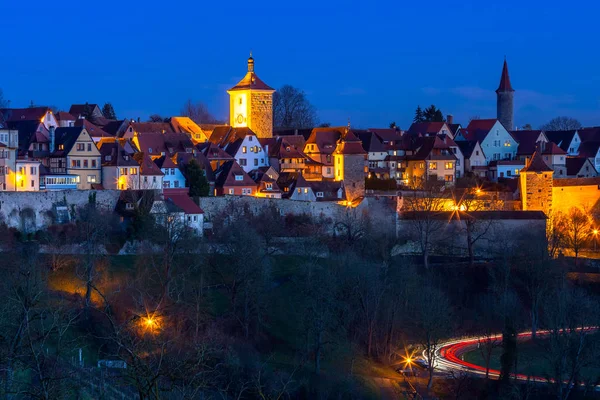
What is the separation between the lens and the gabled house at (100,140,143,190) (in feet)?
160

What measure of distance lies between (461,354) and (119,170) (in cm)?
2017

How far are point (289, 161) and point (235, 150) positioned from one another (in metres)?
3.04

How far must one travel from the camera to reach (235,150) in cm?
5597

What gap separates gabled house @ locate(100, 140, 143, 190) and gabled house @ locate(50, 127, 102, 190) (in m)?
0.36

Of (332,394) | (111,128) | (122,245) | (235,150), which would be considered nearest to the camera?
(332,394)

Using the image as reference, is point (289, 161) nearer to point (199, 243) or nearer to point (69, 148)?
point (69, 148)

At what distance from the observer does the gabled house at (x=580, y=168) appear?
5959cm

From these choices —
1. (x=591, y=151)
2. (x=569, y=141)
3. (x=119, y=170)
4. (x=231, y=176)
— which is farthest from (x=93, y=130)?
(x=591, y=151)

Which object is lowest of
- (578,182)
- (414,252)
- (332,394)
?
(332,394)

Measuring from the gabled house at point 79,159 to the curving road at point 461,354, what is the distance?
63.7 ft

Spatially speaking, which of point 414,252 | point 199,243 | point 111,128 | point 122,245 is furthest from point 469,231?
A: point 111,128

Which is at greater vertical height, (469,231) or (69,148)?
(69,148)

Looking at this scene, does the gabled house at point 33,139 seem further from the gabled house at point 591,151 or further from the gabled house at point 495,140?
the gabled house at point 591,151

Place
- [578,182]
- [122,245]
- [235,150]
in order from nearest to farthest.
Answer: [122,245] → [578,182] → [235,150]
